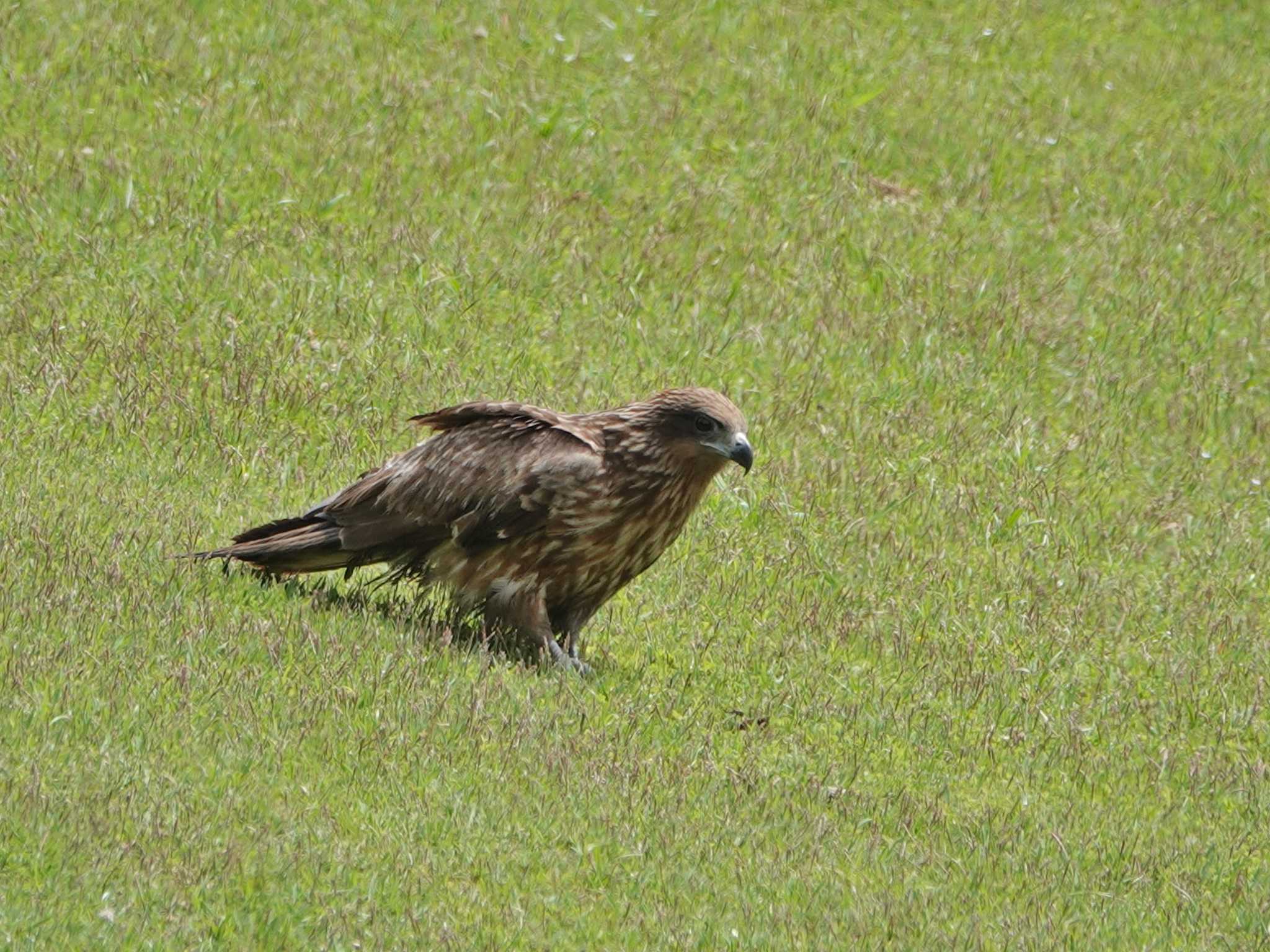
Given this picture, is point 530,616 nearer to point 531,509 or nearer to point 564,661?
point 564,661

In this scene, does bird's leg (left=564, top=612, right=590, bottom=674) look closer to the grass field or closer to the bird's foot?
the bird's foot

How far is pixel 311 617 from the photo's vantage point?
8852 millimetres

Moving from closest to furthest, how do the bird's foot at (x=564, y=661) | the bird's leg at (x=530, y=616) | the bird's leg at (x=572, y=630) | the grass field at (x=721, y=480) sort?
the grass field at (x=721, y=480) → the bird's foot at (x=564, y=661) → the bird's leg at (x=530, y=616) → the bird's leg at (x=572, y=630)

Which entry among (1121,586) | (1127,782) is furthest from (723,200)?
(1127,782)

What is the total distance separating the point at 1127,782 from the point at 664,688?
2063 millimetres

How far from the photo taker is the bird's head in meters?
9.33

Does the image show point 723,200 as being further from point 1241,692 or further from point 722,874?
point 722,874

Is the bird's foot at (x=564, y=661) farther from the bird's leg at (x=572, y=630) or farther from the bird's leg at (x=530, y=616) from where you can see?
the bird's leg at (x=572, y=630)

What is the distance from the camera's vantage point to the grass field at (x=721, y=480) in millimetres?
7164

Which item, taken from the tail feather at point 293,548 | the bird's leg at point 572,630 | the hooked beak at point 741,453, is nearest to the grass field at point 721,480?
the tail feather at point 293,548

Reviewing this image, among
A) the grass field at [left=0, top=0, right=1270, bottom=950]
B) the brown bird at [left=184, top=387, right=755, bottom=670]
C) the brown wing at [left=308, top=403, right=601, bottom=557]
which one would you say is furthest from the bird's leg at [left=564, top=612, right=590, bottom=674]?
the brown wing at [left=308, top=403, right=601, bottom=557]

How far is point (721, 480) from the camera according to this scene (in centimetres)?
1202

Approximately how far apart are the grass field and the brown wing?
1.24ft

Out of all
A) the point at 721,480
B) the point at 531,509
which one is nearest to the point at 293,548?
the point at 531,509
